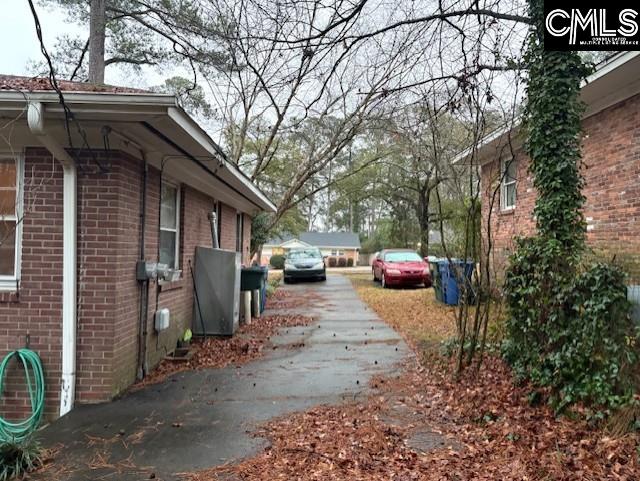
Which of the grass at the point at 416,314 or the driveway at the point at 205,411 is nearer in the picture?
the driveway at the point at 205,411

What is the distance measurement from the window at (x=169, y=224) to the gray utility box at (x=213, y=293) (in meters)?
0.87

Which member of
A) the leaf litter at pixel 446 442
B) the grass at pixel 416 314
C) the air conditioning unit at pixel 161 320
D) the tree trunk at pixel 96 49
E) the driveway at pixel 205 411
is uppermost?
the tree trunk at pixel 96 49

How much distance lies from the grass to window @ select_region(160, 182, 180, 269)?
4200mm

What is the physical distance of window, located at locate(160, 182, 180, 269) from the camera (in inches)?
255

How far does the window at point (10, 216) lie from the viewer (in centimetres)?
477

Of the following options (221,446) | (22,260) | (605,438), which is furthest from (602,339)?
(22,260)

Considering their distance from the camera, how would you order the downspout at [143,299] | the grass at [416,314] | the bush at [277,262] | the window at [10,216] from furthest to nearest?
the bush at [277,262] < the grass at [416,314] < the downspout at [143,299] < the window at [10,216]

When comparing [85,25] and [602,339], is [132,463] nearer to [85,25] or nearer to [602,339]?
[602,339]

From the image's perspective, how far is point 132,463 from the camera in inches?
133

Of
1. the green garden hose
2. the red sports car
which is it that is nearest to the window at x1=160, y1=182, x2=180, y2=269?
the green garden hose

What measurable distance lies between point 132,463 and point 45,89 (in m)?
3.30

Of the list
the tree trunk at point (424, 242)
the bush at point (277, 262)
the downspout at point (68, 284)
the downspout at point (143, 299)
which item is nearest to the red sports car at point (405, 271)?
the tree trunk at point (424, 242)

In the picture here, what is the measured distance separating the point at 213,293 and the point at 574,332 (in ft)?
18.8

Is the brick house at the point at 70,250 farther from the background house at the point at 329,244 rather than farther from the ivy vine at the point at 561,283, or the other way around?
the background house at the point at 329,244
